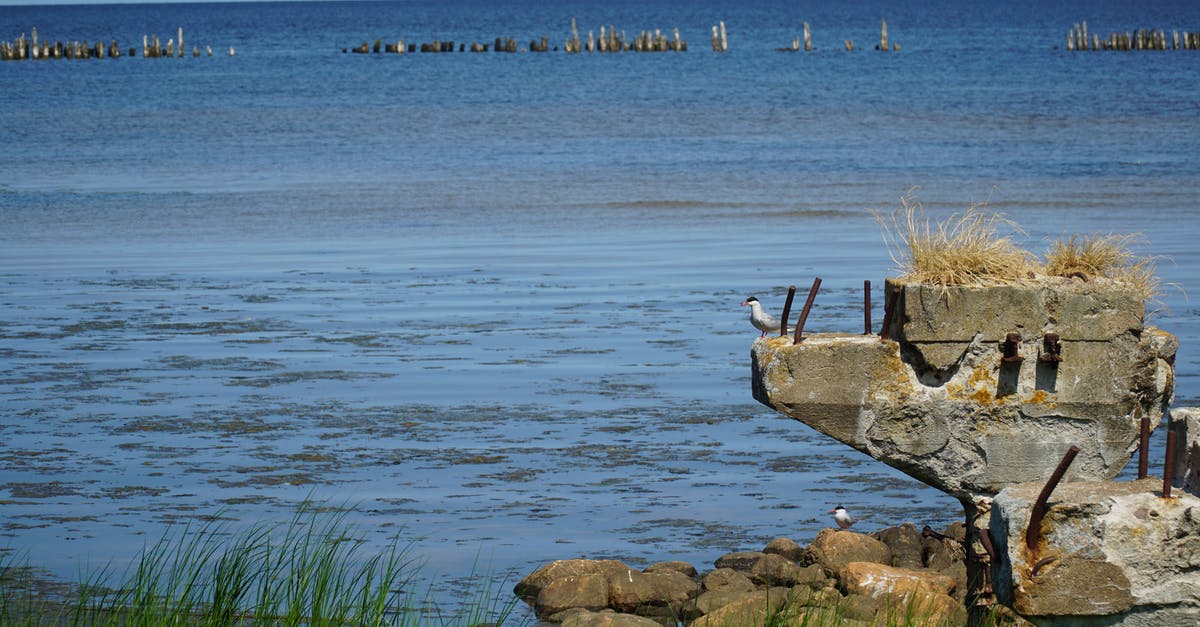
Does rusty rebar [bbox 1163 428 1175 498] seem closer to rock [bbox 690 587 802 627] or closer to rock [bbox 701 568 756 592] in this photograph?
rock [bbox 690 587 802 627]

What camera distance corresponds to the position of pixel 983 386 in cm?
778

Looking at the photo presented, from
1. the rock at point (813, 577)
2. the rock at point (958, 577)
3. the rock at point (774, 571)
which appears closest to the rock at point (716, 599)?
the rock at point (774, 571)

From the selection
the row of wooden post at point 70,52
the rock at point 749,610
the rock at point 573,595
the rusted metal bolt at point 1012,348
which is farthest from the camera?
the row of wooden post at point 70,52

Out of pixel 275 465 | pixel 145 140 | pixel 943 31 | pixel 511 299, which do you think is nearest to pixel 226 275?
pixel 511 299

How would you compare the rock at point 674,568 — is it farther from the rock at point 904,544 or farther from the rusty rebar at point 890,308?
the rusty rebar at point 890,308

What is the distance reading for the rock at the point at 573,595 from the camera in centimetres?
773

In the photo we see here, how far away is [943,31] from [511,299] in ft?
398

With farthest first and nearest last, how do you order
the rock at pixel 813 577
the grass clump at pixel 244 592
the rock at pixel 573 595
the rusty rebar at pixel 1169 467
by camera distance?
the rock at pixel 813 577
the rock at pixel 573 595
the grass clump at pixel 244 592
the rusty rebar at pixel 1169 467

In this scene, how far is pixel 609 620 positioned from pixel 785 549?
160 centimetres

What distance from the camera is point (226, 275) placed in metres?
18.9

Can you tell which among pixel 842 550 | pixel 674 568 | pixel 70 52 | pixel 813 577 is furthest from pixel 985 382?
pixel 70 52

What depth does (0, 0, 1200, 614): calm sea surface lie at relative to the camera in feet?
31.4

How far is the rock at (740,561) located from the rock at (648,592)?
410mm

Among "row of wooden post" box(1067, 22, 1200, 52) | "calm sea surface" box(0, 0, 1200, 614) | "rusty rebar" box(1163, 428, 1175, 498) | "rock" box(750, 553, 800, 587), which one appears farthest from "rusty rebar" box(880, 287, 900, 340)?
"row of wooden post" box(1067, 22, 1200, 52)
